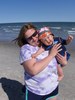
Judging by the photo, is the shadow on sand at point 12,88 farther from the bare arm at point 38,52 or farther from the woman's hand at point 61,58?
the bare arm at point 38,52

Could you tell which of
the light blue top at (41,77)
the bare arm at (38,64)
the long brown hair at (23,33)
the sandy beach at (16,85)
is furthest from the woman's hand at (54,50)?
the sandy beach at (16,85)

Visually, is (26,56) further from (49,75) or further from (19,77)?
(19,77)

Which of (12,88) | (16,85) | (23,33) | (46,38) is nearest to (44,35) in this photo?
(46,38)

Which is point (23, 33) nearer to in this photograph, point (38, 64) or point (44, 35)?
point (44, 35)

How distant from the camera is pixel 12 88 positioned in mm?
6465

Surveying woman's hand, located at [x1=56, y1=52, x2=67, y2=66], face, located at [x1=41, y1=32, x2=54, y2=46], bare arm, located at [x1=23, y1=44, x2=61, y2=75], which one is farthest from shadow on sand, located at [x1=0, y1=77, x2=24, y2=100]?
face, located at [x1=41, y1=32, x2=54, y2=46]

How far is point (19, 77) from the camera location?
754cm

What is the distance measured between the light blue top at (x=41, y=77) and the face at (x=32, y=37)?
0.21 ft

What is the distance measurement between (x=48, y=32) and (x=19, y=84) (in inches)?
134

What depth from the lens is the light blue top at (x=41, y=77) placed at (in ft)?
12.1

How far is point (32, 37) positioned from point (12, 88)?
118 inches

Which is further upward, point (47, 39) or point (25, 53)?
point (47, 39)

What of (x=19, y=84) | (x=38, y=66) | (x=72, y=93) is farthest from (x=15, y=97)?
(x=38, y=66)

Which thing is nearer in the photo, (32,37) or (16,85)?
(32,37)
